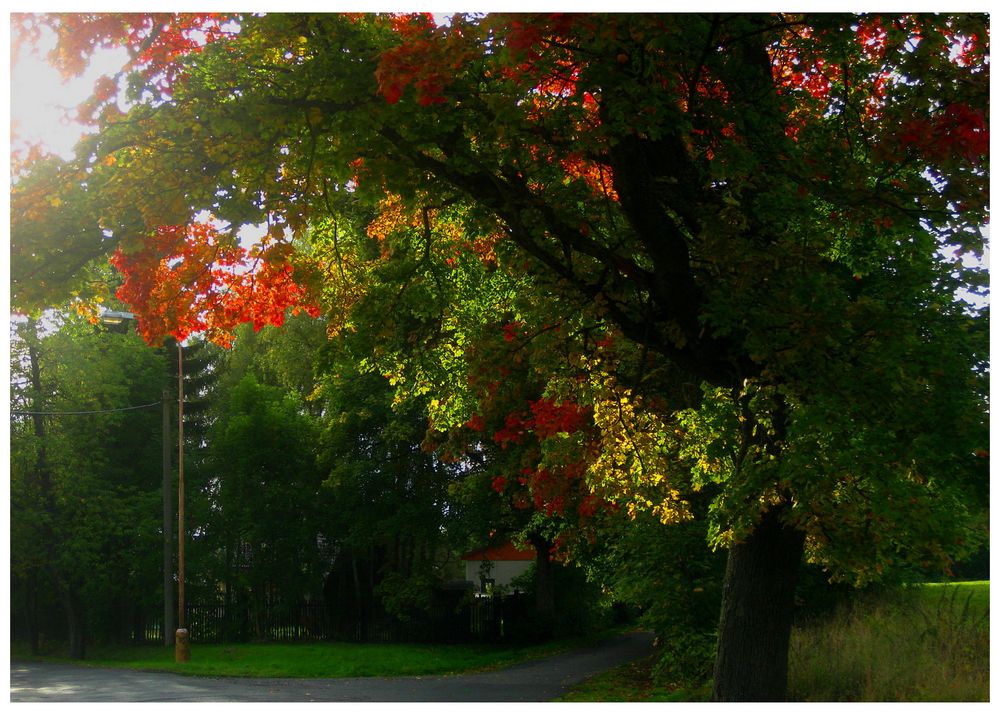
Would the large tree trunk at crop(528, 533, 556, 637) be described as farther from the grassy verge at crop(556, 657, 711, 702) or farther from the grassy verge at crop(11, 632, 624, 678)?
the grassy verge at crop(556, 657, 711, 702)

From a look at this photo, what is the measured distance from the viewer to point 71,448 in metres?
25.9

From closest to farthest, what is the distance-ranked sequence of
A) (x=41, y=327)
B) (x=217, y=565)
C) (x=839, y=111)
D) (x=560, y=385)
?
1. (x=839, y=111)
2. (x=560, y=385)
3. (x=41, y=327)
4. (x=217, y=565)

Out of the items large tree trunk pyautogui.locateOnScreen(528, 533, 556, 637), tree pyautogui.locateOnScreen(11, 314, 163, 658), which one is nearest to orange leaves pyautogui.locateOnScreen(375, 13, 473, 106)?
large tree trunk pyautogui.locateOnScreen(528, 533, 556, 637)

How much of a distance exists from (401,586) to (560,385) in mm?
17133

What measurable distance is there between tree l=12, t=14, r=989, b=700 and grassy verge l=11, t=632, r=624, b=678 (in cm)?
1257

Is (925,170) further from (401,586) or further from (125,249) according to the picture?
(401,586)

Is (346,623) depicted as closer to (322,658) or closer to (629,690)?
(322,658)

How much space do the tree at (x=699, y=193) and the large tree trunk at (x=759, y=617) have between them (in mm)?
27

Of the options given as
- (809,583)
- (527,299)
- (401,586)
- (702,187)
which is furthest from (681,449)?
(401,586)

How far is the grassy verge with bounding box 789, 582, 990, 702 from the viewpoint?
1037cm

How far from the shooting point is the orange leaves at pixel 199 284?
8.10m

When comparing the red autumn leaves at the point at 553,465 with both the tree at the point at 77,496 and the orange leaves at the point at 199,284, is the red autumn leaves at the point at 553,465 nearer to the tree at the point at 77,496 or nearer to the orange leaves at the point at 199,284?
the orange leaves at the point at 199,284

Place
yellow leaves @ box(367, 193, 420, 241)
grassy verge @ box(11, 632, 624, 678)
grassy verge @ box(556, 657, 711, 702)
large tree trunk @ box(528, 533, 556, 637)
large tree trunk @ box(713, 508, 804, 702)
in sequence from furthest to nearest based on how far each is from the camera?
1. large tree trunk @ box(528, 533, 556, 637)
2. grassy verge @ box(11, 632, 624, 678)
3. grassy verge @ box(556, 657, 711, 702)
4. yellow leaves @ box(367, 193, 420, 241)
5. large tree trunk @ box(713, 508, 804, 702)

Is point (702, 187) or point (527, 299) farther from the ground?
point (702, 187)
